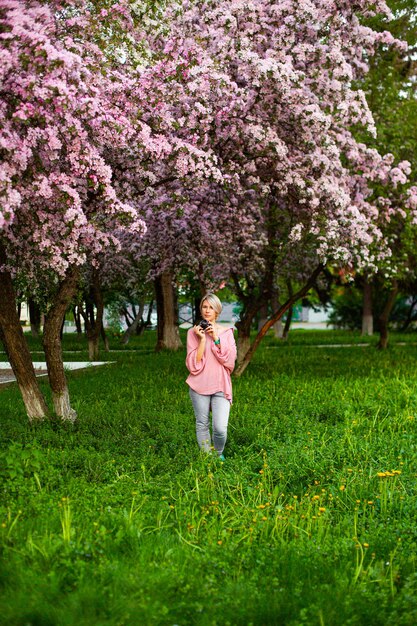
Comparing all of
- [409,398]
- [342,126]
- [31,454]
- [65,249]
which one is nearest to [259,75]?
[342,126]

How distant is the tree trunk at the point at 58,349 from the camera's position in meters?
12.1

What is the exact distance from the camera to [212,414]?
9219 mm

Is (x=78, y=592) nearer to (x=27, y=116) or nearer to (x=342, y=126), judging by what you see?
(x=27, y=116)

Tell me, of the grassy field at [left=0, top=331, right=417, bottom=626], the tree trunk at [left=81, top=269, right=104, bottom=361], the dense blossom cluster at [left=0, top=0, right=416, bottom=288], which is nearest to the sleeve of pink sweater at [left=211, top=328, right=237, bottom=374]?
the grassy field at [left=0, top=331, right=417, bottom=626]

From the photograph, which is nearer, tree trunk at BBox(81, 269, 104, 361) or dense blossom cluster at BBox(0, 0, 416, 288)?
dense blossom cluster at BBox(0, 0, 416, 288)

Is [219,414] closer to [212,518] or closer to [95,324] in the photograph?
[212,518]

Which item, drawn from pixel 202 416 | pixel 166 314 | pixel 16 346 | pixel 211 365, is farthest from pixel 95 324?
pixel 211 365

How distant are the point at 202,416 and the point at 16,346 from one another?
3.57m

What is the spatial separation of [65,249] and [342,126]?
25.7 ft

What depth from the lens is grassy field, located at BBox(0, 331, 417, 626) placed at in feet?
15.9

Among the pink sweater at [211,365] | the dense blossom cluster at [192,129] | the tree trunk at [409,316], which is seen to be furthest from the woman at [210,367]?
the tree trunk at [409,316]

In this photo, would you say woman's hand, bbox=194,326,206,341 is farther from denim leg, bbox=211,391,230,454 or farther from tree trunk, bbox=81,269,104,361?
tree trunk, bbox=81,269,104,361

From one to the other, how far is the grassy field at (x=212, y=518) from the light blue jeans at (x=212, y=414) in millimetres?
250

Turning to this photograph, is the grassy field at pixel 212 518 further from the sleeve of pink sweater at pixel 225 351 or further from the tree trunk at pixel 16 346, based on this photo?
the sleeve of pink sweater at pixel 225 351
